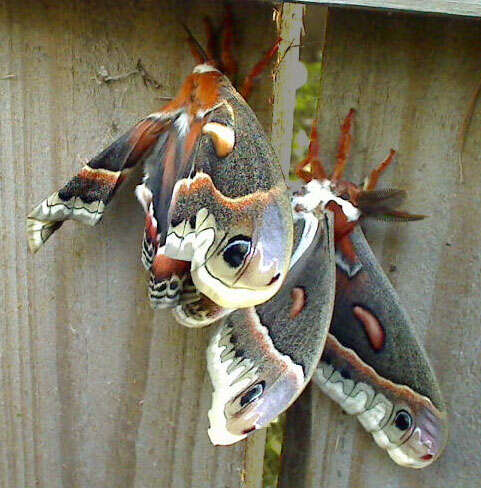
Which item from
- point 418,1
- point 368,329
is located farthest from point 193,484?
point 418,1

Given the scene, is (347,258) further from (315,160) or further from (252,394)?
(252,394)

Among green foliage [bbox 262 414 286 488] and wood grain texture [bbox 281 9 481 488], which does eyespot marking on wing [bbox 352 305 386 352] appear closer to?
wood grain texture [bbox 281 9 481 488]

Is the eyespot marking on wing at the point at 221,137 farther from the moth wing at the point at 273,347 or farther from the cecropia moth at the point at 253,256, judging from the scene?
the moth wing at the point at 273,347

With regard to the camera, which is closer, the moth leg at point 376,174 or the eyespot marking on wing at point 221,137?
the eyespot marking on wing at point 221,137

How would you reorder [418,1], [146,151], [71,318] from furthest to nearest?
[71,318] < [146,151] < [418,1]

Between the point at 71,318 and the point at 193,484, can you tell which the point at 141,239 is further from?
the point at 193,484

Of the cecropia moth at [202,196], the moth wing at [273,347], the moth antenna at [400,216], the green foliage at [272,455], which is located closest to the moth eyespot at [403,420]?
the moth wing at [273,347]

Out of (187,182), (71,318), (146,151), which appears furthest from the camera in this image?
(71,318)

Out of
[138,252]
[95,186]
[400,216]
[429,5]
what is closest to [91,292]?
[138,252]
